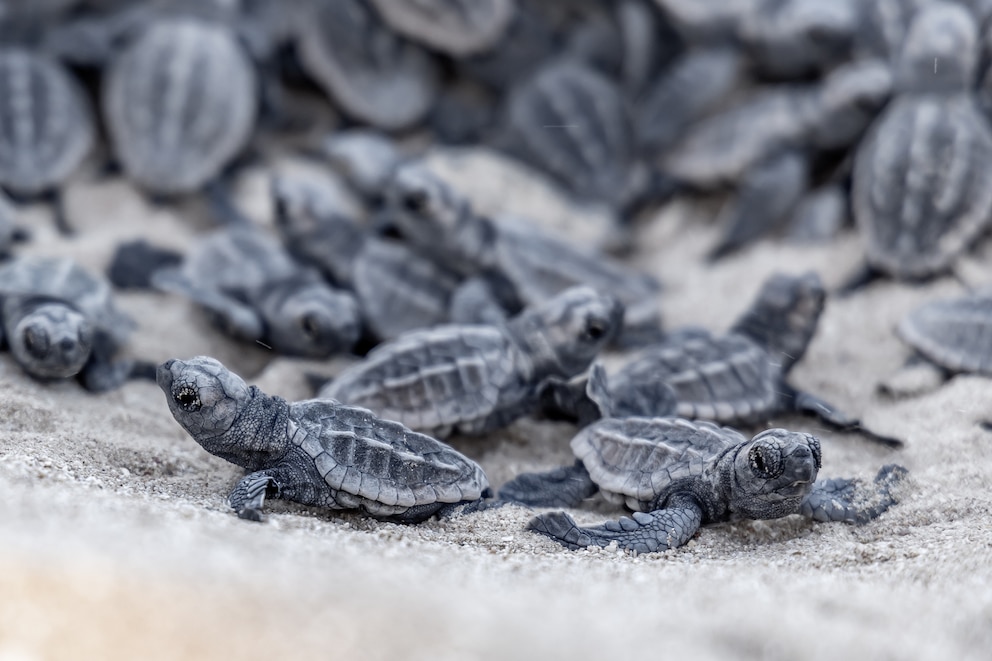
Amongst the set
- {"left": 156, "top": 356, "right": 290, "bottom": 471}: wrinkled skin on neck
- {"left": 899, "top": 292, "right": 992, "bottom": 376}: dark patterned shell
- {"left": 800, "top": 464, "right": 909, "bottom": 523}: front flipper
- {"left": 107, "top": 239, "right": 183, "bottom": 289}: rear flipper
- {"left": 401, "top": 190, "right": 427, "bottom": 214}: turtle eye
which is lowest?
{"left": 107, "top": 239, "right": 183, "bottom": 289}: rear flipper

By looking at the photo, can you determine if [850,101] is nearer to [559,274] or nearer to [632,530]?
[559,274]

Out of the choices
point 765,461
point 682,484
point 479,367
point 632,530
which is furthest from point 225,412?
point 765,461

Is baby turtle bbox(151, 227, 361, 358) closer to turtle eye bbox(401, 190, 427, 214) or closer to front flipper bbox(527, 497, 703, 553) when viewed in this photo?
turtle eye bbox(401, 190, 427, 214)

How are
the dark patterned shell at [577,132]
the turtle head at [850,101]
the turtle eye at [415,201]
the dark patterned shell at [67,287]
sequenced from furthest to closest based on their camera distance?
the dark patterned shell at [577,132]
the turtle head at [850,101]
the turtle eye at [415,201]
the dark patterned shell at [67,287]

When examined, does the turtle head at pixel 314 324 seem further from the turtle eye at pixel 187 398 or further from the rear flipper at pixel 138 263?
the turtle eye at pixel 187 398

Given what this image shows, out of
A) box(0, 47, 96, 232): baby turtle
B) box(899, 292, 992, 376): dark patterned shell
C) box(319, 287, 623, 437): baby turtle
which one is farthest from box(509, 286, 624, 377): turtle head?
box(0, 47, 96, 232): baby turtle

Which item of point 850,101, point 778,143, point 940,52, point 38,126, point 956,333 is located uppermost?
point 940,52

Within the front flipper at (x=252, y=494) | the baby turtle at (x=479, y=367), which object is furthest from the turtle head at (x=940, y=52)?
the front flipper at (x=252, y=494)
